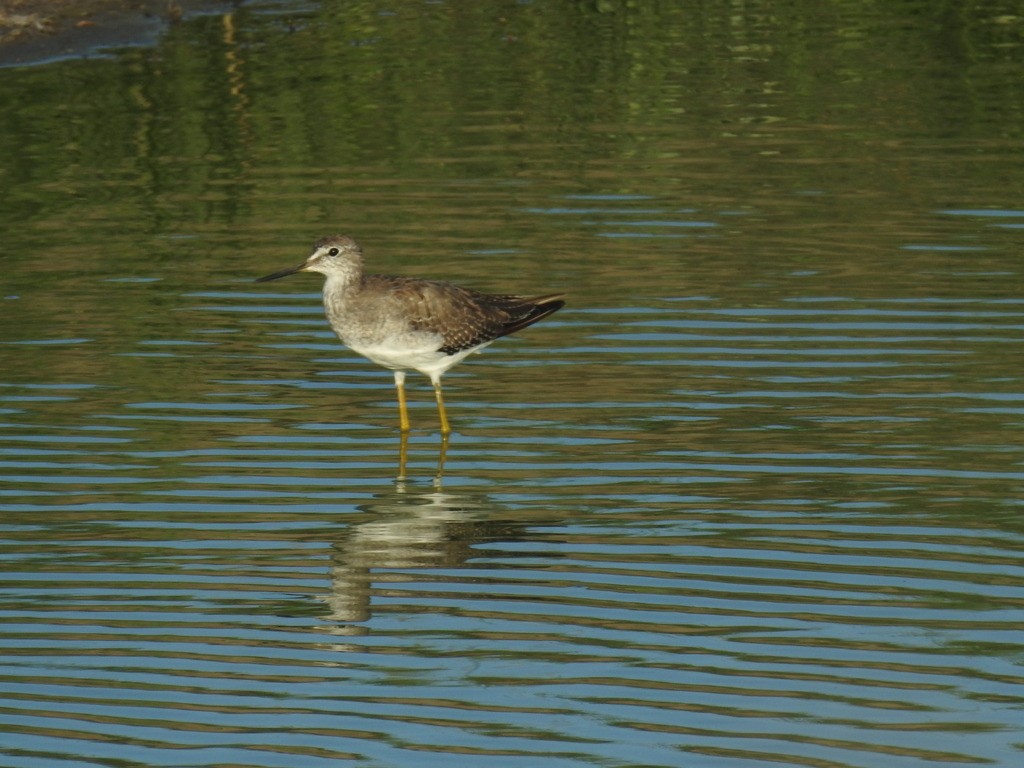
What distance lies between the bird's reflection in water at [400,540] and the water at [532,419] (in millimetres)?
33

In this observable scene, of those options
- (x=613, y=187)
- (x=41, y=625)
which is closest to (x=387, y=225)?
(x=613, y=187)

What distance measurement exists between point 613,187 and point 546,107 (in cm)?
342

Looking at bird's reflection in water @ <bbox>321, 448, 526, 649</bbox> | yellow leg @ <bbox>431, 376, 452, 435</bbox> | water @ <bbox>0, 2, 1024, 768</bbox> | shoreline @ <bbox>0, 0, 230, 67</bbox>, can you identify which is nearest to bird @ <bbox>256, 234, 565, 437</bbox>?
yellow leg @ <bbox>431, 376, 452, 435</bbox>

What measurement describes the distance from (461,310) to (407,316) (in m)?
0.40

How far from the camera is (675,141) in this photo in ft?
63.8

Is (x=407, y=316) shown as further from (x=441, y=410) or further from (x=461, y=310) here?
(x=441, y=410)

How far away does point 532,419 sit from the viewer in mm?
12320

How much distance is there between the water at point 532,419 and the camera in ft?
26.7

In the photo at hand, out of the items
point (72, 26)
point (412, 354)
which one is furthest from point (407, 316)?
point (72, 26)

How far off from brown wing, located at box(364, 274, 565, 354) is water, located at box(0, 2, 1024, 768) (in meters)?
0.42

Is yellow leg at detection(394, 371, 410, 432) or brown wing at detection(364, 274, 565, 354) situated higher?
brown wing at detection(364, 274, 565, 354)

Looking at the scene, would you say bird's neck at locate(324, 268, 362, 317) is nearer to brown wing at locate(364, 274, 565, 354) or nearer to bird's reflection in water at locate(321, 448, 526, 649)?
brown wing at locate(364, 274, 565, 354)

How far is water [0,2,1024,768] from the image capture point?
8133 millimetres

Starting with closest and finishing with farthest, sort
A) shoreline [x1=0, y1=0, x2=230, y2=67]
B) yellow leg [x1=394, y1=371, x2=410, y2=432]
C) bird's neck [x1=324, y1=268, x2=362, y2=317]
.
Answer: yellow leg [x1=394, y1=371, x2=410, y2=432]
bird's neck [x1=324, y1=268, x2=362, y2=317]
shoreline [x1=0, y1=0, x2=230, y2=67]
